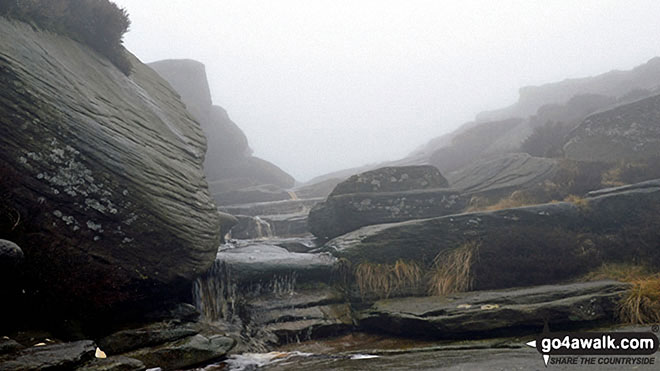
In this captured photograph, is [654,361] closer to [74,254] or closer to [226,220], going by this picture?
[74,254]

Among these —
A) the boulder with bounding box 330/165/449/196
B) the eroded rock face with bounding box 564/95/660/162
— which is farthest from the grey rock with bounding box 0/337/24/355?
the eroded rock face with bounding box 564/95/660/162

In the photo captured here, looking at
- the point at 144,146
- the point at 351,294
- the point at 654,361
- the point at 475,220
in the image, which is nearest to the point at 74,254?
the point at 144,146

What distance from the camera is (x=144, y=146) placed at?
23.7ft

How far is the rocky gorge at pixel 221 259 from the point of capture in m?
5.05

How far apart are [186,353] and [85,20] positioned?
8.58 metres

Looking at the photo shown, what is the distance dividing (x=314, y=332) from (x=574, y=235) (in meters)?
6.89

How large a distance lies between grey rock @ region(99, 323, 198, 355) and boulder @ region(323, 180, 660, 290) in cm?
461

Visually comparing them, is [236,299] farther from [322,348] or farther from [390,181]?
[390,181]

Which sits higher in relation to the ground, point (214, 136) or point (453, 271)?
point (214, 136)

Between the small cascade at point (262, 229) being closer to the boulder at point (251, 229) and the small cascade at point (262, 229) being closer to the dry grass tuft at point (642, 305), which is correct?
the boulder at point (251, 229)

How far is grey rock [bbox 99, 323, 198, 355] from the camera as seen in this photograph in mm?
5297

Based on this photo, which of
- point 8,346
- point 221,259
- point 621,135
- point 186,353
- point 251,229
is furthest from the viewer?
point 251,229

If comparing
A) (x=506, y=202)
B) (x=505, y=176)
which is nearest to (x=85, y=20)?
(x=506, y=202)

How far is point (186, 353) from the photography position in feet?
17.9
